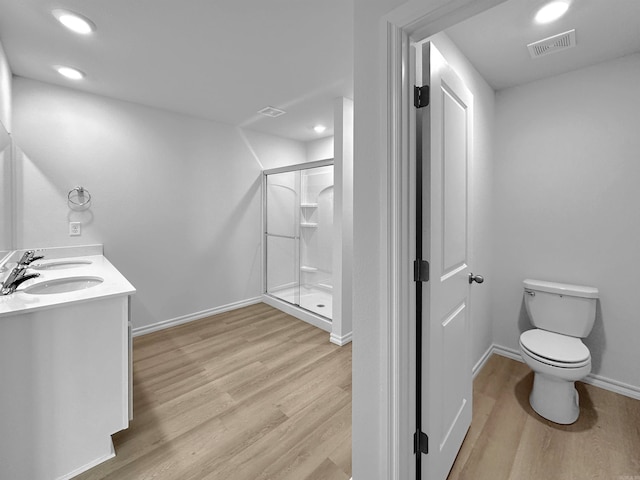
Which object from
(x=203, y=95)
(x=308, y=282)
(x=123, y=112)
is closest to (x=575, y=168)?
(x=308, y=282)

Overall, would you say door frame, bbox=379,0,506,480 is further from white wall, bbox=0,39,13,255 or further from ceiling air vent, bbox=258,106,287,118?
white wall, bbox=0,39,13,255

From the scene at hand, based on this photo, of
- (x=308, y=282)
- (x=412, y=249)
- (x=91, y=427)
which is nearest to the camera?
(x=412, y=249)

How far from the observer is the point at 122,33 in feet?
5.74

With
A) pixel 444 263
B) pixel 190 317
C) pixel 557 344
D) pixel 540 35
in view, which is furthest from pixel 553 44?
pixel 190 317

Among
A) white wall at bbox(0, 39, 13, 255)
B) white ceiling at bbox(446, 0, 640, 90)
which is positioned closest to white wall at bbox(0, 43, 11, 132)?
white wall at bbox(0, 39, 13, 255)

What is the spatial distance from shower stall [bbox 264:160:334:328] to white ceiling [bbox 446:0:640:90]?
1726 millimetres

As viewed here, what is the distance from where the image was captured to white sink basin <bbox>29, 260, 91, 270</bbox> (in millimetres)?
Answer: 2201

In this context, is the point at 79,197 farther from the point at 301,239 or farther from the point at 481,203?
the point at 481,203

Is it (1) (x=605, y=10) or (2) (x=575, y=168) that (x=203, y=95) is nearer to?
(1) (x=605, y=10)

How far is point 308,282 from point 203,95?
2.39 metres

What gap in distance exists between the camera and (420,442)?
3.99ft

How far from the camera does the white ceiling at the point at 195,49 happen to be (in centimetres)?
156

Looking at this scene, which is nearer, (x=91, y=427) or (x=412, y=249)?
(x=412, y=249)

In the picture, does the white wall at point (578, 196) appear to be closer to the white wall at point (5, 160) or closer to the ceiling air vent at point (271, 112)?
the ceiling air vent at point (271, 112)
